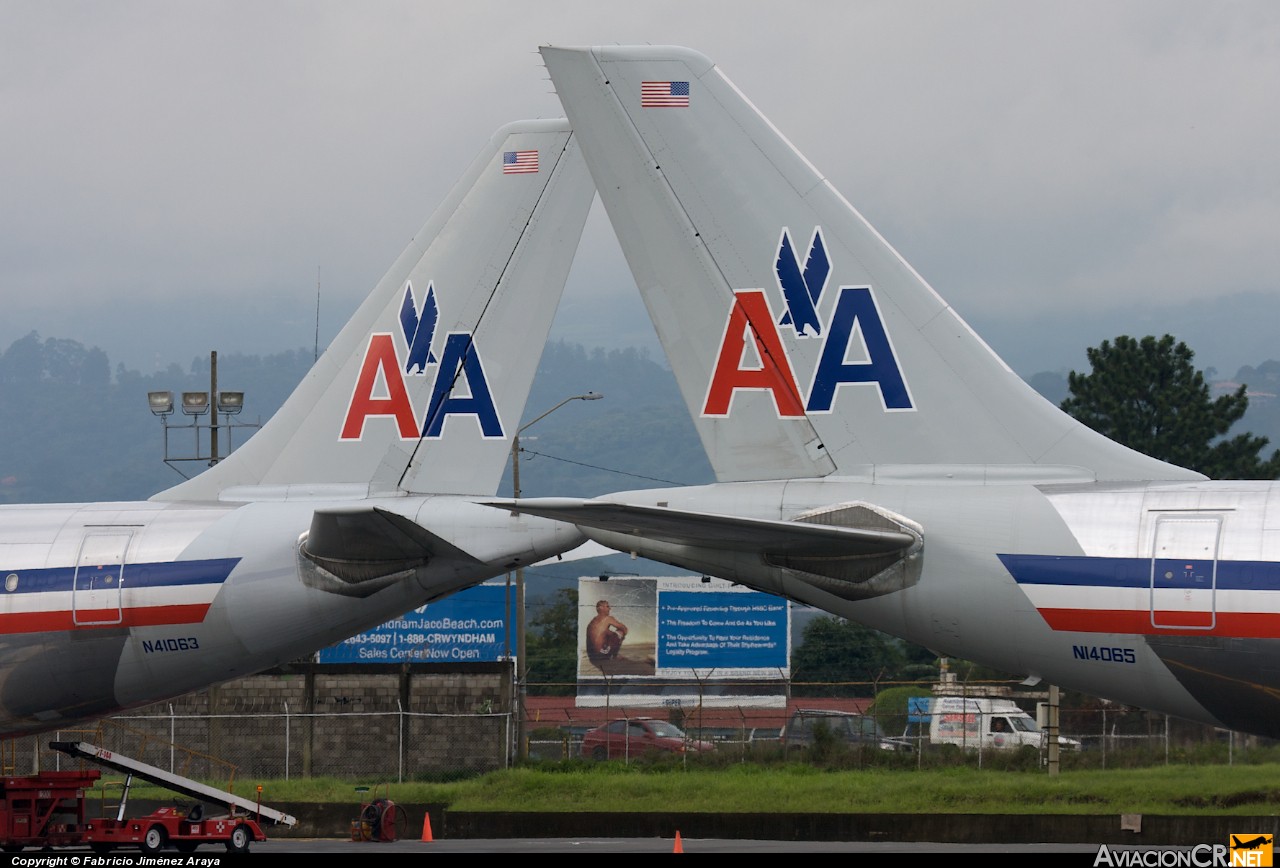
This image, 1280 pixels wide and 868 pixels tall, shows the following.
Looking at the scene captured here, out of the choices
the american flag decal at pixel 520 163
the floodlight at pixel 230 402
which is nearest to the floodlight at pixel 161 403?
the floodlight at pixel 230 402

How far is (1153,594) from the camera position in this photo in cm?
1471

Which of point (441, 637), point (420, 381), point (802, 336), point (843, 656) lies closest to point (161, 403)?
point (441, 637)

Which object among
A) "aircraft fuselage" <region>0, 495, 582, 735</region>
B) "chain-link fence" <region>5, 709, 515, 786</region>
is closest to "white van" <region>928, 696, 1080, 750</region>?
"chain-link fence" <region>5, 709, 515, 786</region>

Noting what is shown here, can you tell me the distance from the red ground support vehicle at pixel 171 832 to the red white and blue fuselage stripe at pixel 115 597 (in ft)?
Result: 19.2

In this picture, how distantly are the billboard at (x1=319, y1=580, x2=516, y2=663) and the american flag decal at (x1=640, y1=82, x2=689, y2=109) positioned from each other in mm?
48658

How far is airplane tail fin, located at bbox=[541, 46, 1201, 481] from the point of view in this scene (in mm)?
16906

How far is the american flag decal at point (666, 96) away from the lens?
17.7 meters

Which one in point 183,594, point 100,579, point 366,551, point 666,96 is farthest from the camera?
point 100,579

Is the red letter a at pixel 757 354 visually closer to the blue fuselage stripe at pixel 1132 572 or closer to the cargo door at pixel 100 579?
the blue fuselage stripe at pixel 1132 572

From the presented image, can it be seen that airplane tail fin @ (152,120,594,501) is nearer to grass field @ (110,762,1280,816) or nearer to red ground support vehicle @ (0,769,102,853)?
red ground support vehicle @ (0,769,102,853)

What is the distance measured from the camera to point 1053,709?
3331cm

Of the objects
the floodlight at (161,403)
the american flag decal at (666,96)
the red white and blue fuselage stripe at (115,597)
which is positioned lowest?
the red white and blue fuselage stripe at (115,597)

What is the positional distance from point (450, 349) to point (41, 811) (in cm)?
1034

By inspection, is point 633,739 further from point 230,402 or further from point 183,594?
point 183,594
